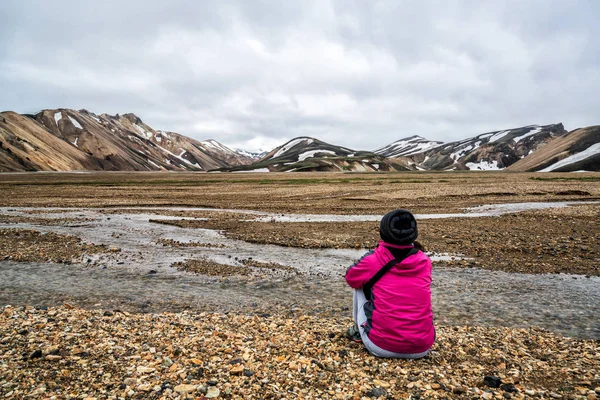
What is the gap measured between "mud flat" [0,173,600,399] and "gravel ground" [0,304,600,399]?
0.03m

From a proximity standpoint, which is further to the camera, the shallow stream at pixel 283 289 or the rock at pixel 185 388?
the shallow stream at pixel 283 289

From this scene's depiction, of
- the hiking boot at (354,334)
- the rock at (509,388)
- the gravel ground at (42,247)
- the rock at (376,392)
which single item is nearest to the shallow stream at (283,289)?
the gravel ground at (42,247)

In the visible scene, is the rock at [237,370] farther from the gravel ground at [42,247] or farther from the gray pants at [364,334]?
the gravel ground at [42,247]

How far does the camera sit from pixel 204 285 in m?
13.1

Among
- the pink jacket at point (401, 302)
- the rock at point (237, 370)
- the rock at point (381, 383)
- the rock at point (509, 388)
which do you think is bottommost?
the rock at point (509, 388)

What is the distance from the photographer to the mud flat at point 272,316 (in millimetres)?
6109

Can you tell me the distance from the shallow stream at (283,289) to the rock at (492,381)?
11.2 ft

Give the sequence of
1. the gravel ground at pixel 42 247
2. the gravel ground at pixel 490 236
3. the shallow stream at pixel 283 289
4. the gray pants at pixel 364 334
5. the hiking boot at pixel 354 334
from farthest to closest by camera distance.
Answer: the gravel ground at pixel 42 247, the gravel ground at pixel 490 236, the shallow stream at pixel 283 289, the hiking boot at pixel 354 334, the gray pants at pixel 364 334

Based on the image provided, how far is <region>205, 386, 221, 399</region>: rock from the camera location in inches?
225

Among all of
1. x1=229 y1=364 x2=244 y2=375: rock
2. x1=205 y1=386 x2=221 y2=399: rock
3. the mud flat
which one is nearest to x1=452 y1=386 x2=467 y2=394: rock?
the mud flat

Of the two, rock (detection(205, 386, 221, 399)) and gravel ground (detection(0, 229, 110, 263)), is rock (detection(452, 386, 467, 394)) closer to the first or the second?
rock (detection(205, 386, 221, 399))

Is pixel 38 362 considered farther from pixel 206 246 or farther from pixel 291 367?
pixel 206 246

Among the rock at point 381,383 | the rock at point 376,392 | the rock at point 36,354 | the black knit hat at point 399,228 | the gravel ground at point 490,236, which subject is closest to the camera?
the rock at point 376,392

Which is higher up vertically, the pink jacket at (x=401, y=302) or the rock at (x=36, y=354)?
the pink jacket at (x=401, y=302)
